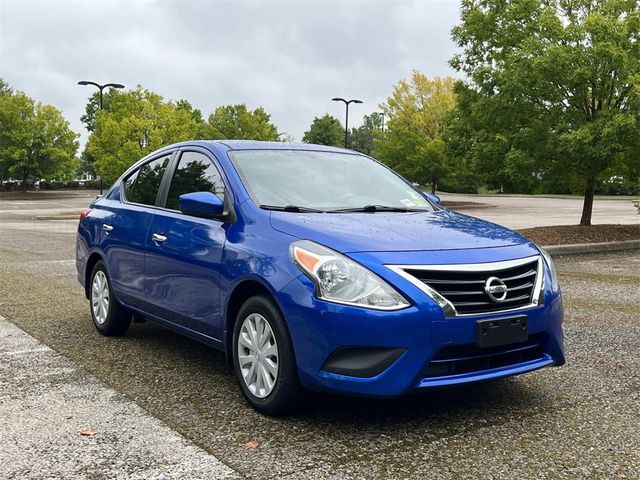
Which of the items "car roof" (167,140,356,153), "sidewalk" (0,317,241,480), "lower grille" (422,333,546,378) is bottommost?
"sidewalk" (0,317,241,480)

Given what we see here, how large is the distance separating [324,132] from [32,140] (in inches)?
1534

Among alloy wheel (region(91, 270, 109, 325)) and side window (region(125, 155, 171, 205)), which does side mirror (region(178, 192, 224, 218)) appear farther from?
alloy wheel (region(91, 270, 109, 325))

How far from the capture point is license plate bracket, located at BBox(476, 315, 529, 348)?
12.2ft

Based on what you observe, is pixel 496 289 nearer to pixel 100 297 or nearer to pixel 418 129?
pixel 100 297

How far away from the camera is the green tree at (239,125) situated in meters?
53.5

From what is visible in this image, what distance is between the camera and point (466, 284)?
3744mm

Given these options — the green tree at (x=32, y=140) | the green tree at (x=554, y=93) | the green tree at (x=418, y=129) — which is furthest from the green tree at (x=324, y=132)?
the green tree at (x=554, y=93)

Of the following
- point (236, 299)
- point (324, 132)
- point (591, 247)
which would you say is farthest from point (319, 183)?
point (324, 132)

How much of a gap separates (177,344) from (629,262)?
29.3 ft

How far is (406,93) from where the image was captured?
45.3 metres

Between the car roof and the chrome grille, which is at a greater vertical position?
the car roof

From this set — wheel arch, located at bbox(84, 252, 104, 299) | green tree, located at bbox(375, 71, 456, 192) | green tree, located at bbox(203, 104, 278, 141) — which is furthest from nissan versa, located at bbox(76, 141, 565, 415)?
green tree, located at bbox(203, 104, 278, 141)

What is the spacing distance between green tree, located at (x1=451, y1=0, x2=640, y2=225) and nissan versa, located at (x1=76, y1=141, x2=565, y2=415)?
9.75 m

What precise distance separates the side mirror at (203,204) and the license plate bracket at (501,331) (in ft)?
6.00
